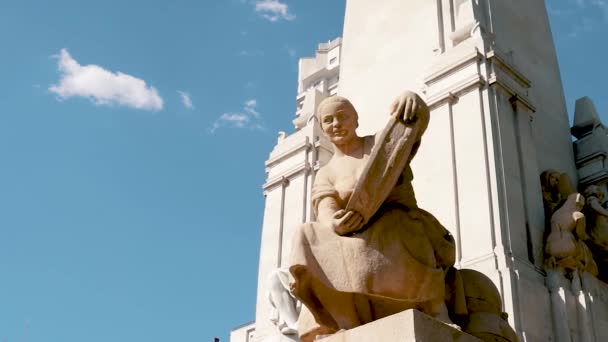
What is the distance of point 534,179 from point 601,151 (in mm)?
2274

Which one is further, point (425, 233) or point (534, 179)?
point (534, 179)

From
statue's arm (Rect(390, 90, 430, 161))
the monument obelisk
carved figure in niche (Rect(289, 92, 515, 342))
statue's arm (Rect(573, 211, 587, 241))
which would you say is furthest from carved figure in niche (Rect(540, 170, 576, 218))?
statue's arm (Rect(390, 90, 430, 161))

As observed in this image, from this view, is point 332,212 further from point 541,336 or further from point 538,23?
point 538,23

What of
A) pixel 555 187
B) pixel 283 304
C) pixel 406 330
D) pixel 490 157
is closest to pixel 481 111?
pixel 490 157

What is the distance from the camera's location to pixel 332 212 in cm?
829

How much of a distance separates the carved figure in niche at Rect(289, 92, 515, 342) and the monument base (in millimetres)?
430

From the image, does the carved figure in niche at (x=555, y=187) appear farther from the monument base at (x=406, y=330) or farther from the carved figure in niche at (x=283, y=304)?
the monument base at (x=406, y=330)

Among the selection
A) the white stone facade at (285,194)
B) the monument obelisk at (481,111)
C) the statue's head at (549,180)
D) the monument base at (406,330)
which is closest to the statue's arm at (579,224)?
the monument obelisk at (481,111)

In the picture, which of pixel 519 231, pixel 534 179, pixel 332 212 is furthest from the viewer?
pixel 534 179

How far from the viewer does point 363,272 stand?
25.5ft

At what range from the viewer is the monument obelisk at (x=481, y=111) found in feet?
37.7

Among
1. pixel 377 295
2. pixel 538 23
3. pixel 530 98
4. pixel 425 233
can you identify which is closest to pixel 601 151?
pixel 530 98

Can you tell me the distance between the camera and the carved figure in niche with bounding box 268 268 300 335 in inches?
483

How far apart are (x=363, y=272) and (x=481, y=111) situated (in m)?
5.54
